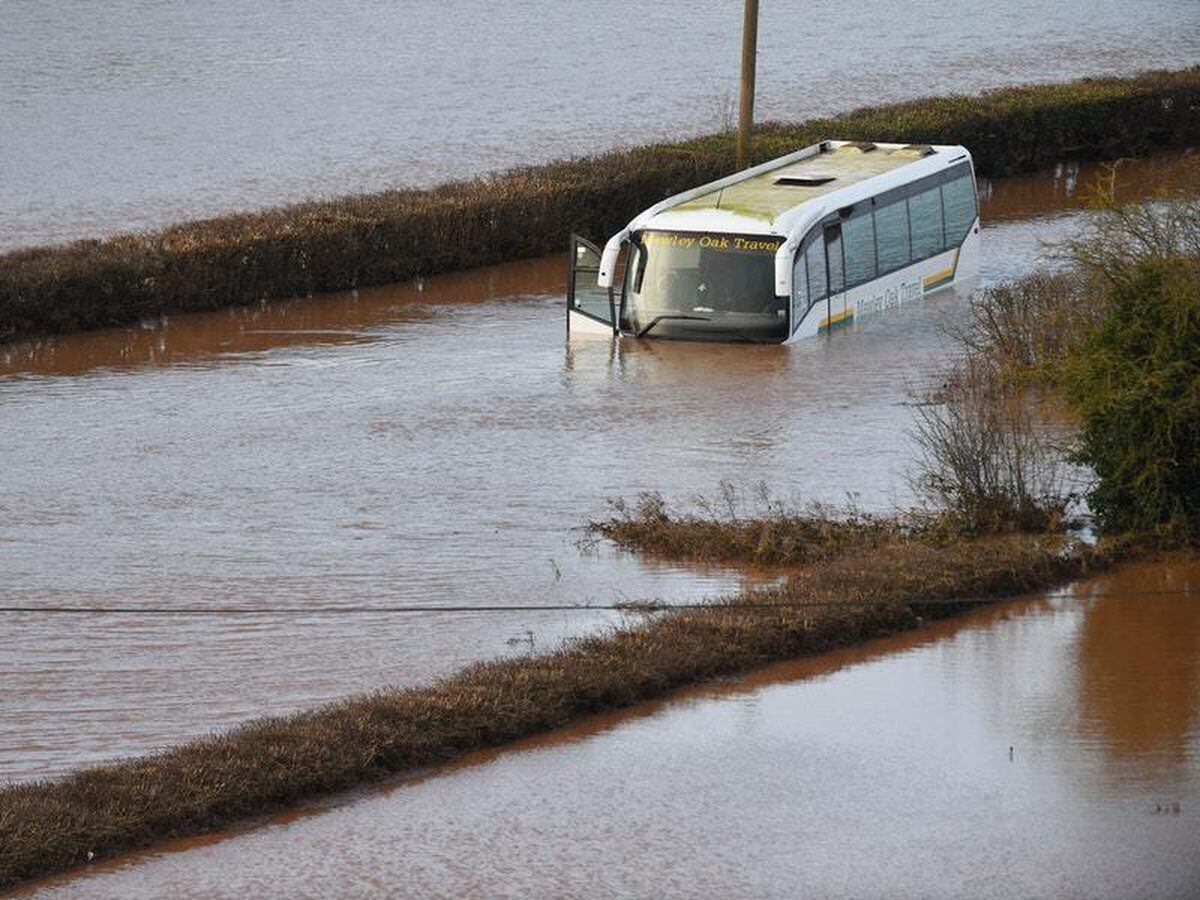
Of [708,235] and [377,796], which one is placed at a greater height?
[708,235]

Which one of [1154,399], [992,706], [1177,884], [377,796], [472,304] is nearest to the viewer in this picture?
[1177,884]

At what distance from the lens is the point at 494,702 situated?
1327 centimetres

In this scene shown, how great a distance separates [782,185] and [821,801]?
14.7 meters

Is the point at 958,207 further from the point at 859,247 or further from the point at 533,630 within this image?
the point at 533,630

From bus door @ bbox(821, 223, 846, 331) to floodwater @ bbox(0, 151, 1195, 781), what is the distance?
0.29 meters

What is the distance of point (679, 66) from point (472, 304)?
28.9 metres

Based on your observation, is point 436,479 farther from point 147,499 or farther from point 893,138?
point 893,138

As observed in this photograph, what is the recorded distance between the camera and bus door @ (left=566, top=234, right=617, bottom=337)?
24.7 meters

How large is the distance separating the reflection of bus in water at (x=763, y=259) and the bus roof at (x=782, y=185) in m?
0.02

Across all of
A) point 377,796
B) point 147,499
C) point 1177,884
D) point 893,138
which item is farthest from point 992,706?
point 893,138

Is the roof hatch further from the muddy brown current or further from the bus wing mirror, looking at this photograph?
the bus wing mirror

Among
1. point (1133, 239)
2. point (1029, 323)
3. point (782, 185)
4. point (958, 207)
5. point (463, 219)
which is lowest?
point (1029, 323)

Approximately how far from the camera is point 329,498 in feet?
61.4

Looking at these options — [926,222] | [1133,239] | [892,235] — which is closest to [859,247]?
[892,235]
